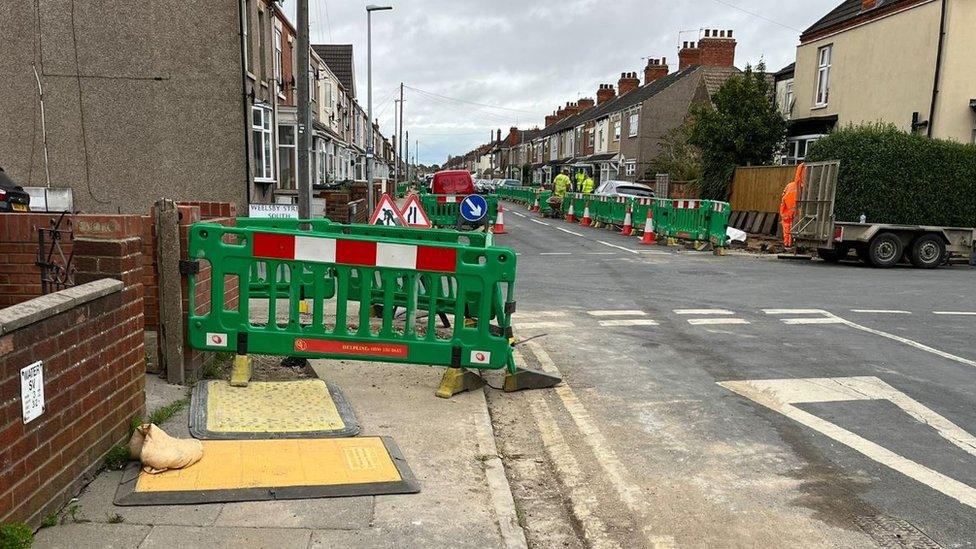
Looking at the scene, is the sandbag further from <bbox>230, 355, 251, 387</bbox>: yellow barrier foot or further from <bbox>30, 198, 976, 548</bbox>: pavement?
<bbox>230, 355, 251, 387</bbox>: yellow barrier foot

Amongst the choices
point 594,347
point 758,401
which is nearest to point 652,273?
point 594,347

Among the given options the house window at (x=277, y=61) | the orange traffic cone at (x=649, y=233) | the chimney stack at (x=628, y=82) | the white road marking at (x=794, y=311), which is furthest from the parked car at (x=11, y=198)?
the chimney stack at (x=628, y=82)

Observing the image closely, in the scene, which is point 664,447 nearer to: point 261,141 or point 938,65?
point 261,141

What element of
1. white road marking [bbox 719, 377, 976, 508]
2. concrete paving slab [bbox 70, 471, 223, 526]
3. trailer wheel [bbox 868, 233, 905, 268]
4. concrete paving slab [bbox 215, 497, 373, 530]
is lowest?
white road marking [bbox 719, 377, 976, 508]

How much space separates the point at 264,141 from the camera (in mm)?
21844

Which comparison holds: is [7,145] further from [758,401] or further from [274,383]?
[758,401]

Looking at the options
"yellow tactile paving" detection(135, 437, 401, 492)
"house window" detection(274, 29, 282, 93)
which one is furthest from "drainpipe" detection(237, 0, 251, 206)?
"yellow tactile paving" detection(135, 437, 401, 492)

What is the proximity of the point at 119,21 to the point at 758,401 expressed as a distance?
18421mm

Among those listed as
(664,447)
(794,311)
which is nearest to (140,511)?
(664,447)

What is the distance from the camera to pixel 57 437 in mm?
3369

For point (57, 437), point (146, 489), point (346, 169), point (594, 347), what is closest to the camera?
point (57, 437)

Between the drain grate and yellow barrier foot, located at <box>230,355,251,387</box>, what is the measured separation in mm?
4317

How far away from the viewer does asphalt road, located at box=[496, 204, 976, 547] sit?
395 cm

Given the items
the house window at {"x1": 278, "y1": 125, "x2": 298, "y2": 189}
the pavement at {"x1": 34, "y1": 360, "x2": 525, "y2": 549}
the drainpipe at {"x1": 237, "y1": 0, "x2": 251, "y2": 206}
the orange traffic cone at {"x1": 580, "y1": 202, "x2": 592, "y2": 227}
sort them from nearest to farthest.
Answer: the pavement at {"x1": 34, "y1": 360, "x2": 525, "y2": 549} → the drainpipe at {"x1": 237, "y1": 0, "x2": 251, "y2": 206} → the house window at {"x1": 278, "y1": 125, "x2": 298, "y2": 189} → the orange traffic cone at {"x1": 580, "y1": 202, "x2": 592, "y2": 227}
